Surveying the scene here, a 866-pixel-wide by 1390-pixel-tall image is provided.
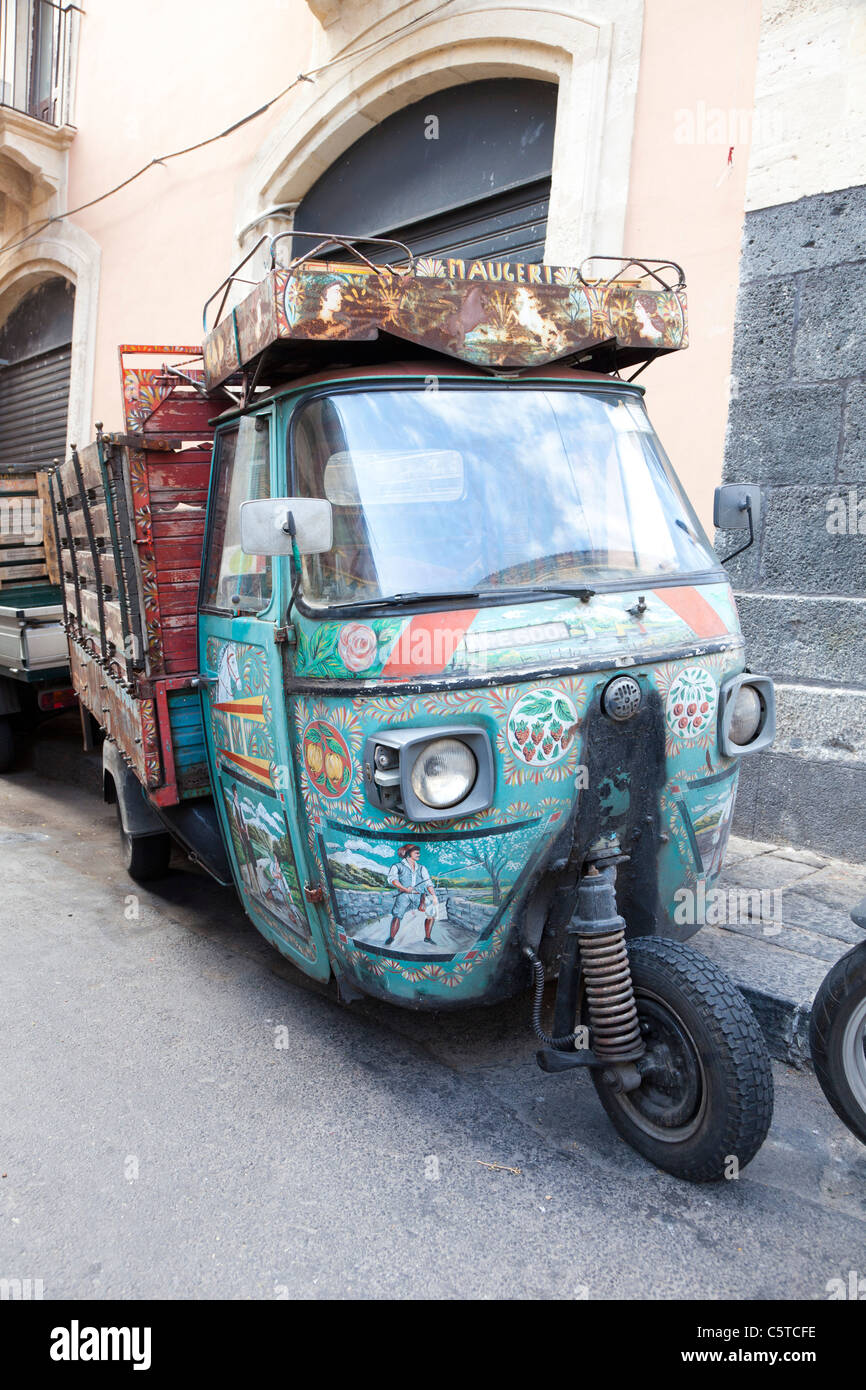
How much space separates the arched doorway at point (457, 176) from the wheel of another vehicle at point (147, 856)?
481 centimetres

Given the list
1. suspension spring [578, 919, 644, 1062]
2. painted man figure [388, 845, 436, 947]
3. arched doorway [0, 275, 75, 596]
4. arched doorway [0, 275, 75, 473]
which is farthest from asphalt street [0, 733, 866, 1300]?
arched doorway [0, 275, 75, 473]

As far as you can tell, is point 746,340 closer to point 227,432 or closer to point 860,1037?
point 227,432

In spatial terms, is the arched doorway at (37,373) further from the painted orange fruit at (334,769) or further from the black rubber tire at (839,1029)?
the black rubber tire at (839,1029)

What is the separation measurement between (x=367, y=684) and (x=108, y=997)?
194cm

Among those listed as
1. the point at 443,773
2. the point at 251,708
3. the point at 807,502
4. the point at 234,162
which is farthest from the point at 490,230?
the point at 443,773

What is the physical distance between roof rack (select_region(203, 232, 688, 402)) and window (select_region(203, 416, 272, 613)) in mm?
217

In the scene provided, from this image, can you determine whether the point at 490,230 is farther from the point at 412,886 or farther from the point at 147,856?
the point at 412,886

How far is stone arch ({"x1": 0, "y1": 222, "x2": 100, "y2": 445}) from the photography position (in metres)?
11.5

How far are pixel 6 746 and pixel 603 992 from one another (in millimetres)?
6289

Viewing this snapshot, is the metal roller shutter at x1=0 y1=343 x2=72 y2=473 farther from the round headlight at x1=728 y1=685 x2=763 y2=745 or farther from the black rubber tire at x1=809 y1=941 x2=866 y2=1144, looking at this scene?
the black rubber tire at x1=809 y1=941 x2=866 y2=1144

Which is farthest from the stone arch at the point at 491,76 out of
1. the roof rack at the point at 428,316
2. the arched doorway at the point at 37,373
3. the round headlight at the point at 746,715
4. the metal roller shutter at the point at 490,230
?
the arched doorway at the point at 37,373

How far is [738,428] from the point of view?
5.21 metres

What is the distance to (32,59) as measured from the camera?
41.1ft
